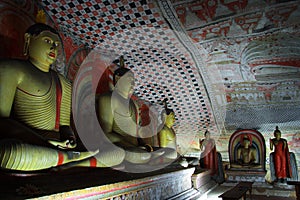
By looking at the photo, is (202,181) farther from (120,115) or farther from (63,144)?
(63,144)

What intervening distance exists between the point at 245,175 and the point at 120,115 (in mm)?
3823

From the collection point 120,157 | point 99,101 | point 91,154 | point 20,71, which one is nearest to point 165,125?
point 99,101

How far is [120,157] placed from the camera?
2.91 m

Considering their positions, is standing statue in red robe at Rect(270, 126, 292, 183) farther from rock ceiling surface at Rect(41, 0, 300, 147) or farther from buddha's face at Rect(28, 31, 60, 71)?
buddha's face at Rect(28, 31, 60, 71)

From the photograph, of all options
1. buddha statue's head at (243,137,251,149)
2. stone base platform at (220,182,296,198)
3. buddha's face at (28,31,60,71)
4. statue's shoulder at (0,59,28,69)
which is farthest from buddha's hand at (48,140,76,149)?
buddha statue's head at (243,137,251,149)

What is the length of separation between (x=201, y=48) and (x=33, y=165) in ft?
13.2

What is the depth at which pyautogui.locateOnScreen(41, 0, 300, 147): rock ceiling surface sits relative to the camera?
4.25 meters

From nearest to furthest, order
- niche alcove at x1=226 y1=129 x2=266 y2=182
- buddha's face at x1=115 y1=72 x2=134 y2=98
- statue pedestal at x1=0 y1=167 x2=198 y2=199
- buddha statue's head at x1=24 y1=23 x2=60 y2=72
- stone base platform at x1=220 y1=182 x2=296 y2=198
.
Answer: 1. statue pedestal at x1=0 y1=167 x2=198 y2=199
2. buddha statue's head at x1=24 y1=23 x2=60 y2=72
3. buddha's face at x1=115 y1=72 x2=134 y2=98
4. stone base platform at x1=220 y1=182 x2=296 y2=198
5. niche alcove at x1=226 y1=129 x2=266 y2=182

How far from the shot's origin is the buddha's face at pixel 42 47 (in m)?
2.90

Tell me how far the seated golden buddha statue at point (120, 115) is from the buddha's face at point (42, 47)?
1.06m

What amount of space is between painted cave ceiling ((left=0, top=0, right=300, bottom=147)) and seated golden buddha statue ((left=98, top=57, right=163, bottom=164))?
86 cm

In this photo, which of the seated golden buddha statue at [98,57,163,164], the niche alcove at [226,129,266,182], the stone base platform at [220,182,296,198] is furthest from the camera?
the niche alcove at [226,129,266,182]

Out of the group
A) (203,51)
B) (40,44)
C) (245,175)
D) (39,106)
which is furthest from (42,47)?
(245,175)

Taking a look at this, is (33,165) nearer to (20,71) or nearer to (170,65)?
→ (20,71)
